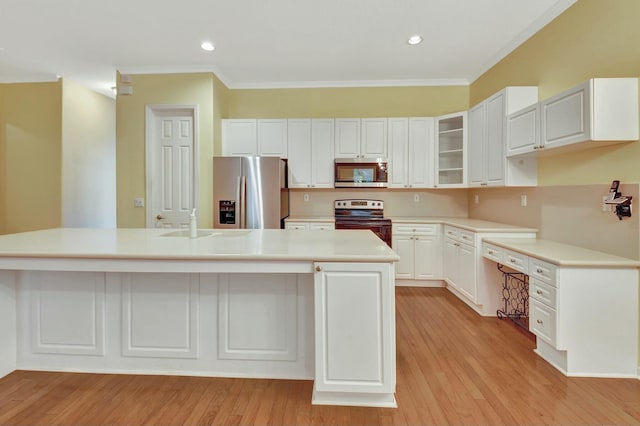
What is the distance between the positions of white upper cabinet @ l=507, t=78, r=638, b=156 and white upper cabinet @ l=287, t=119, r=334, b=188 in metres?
2.54

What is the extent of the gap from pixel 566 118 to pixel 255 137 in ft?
11.5

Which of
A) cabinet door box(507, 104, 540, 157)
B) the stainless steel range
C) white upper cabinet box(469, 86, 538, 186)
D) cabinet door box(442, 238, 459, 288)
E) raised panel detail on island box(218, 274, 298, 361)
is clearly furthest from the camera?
the stainless steel range

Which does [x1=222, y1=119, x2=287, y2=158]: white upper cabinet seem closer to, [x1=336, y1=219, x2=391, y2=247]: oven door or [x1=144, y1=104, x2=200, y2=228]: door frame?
[x1=144, y1=104, x2=200, y2=228]: door frame

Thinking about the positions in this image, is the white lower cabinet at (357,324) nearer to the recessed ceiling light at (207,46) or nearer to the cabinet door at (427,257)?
the cabinet door at (427,257)

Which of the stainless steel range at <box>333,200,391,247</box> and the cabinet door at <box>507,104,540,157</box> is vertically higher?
the cabinet door at <box>507,104,540,157</box>

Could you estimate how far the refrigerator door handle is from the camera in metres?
4.04

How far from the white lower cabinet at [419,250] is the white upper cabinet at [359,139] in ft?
3.68

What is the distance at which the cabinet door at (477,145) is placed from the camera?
363 cm

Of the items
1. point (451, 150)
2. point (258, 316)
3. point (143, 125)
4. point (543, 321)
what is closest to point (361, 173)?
point (451, 150)

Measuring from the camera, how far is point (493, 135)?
3.43 meters

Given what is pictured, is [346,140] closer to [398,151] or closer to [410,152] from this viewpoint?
[398,151]

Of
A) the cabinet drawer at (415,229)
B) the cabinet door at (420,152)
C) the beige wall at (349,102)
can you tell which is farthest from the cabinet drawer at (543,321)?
the beige wall at (349,102)

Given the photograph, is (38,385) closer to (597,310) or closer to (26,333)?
(26,333)

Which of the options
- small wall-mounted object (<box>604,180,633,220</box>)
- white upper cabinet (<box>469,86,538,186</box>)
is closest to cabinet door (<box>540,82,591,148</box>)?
small wall-mounted object (<box>604,180,633,220</box>)
